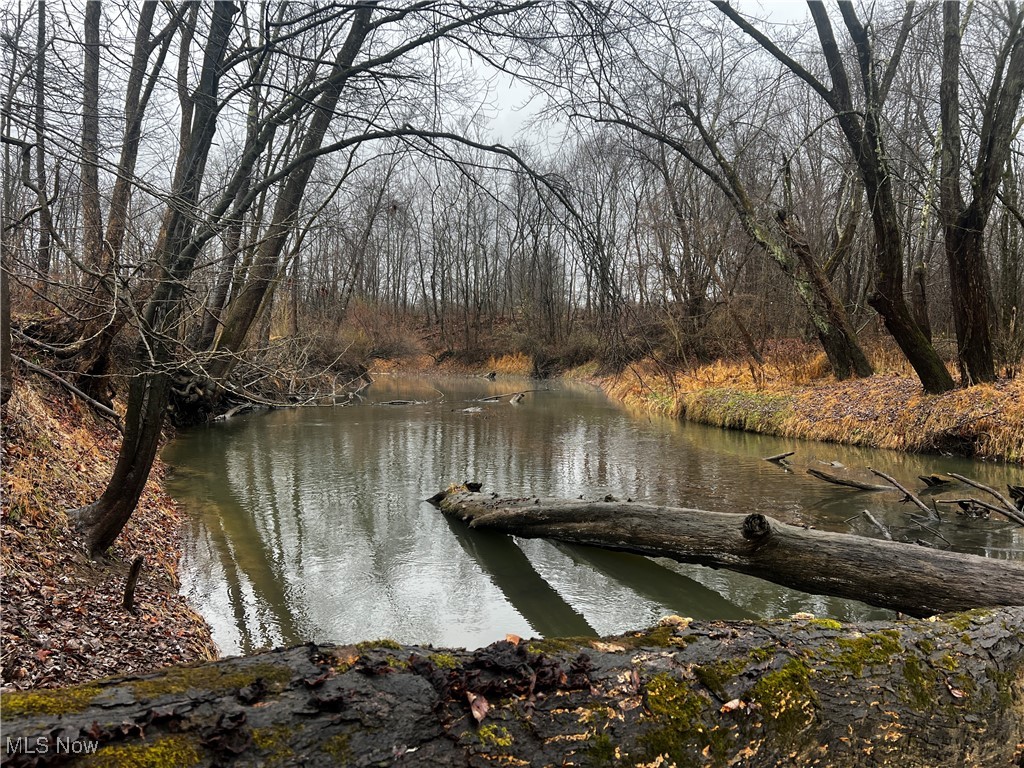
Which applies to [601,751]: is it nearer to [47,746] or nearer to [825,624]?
[825,624]

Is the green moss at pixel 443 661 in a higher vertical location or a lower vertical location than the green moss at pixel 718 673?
higher

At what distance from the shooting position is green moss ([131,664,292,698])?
175 cm

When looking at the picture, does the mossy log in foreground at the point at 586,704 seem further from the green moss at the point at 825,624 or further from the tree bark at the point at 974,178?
the tree bark at the point at 974,178

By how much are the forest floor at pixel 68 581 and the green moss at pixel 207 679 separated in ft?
0.75

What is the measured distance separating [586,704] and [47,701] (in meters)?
1.50

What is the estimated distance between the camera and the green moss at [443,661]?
2.04 metres

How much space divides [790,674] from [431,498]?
21.0 feet

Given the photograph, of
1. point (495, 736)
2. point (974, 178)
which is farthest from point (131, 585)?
point (974, 178)

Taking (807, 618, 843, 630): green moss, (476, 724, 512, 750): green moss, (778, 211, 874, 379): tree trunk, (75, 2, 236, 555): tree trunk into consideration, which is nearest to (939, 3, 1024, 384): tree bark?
(778, 211, 874, 379): tree trunk

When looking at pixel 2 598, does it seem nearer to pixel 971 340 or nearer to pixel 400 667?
pixel 400 667

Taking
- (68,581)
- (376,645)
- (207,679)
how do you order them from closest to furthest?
(207,679), (376,645), (68,581)

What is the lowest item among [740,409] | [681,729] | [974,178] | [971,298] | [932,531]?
[932,531]

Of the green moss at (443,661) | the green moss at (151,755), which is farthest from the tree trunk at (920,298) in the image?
the green moss at (151,755)

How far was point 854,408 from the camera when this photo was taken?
42.1ft
